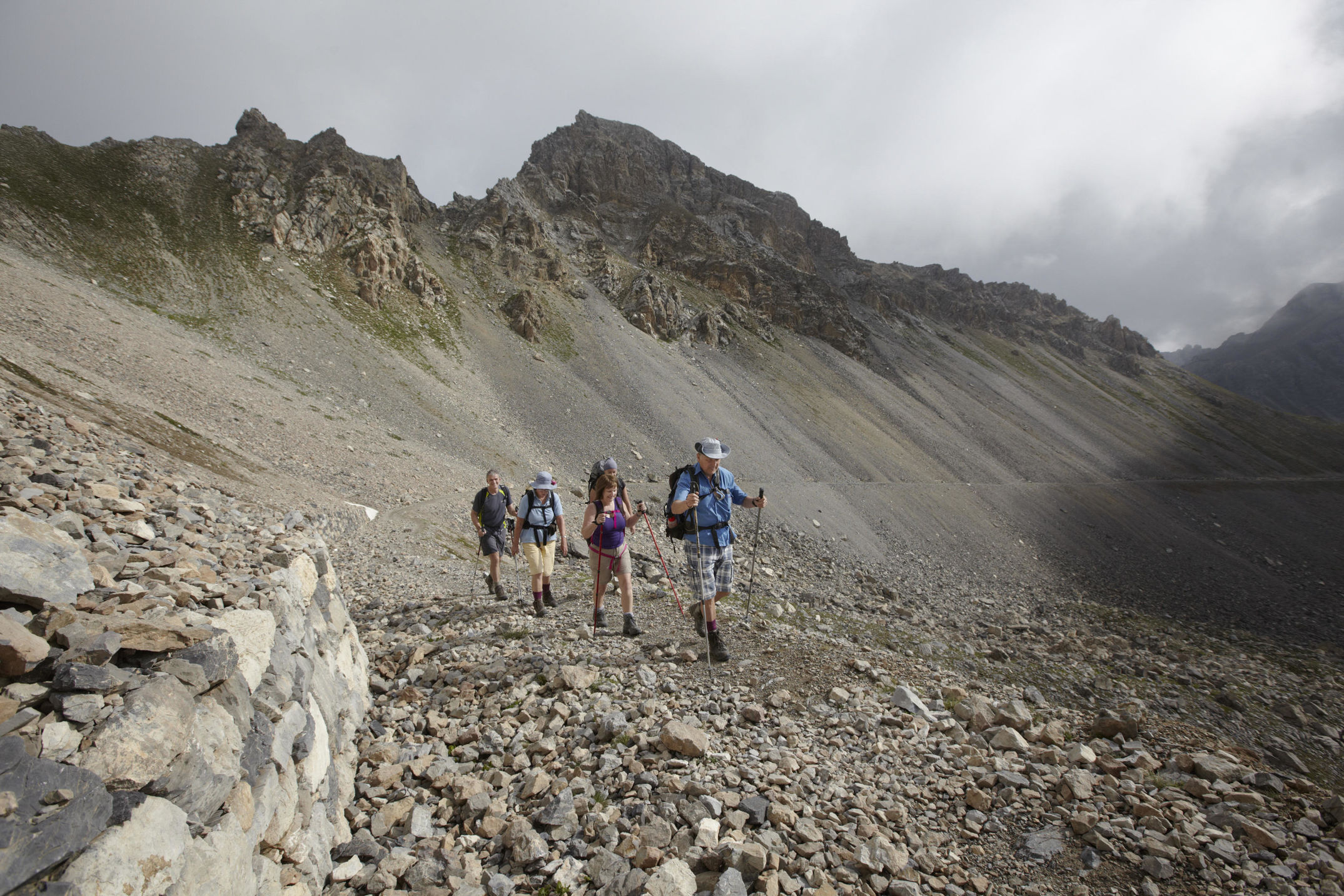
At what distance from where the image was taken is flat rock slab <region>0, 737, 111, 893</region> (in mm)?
1775

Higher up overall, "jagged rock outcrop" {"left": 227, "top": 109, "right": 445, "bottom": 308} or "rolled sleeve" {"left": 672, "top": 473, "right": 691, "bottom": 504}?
"jagged rock outcrop" {"left": 227, "top": 109, "right": 445, "bottom": 308}

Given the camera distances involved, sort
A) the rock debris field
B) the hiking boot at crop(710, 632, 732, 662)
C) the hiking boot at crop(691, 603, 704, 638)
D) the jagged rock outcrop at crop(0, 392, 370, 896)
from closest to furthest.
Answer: the jagged rock outcrop at crop(0, 392, 370, 896) → the rock debris field → the hiking boot at crop(710, 632, 732, 662) → the hiking boot at crop(691, 603, 704, 638)

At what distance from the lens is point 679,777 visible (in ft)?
14.1

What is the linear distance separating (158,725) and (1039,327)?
158986 mm

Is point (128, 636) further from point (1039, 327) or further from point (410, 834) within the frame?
point (1039, 327)

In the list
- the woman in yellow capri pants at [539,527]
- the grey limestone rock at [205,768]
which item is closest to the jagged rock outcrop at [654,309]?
the woman in yellow capri pants at [539,527]

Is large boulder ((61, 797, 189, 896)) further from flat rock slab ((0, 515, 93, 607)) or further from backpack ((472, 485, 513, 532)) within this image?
backpack ((472, 485, 513, 532))

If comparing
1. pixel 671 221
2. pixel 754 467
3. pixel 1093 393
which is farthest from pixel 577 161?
pixel 1093 393

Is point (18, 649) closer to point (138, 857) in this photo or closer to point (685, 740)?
point (138, 857)

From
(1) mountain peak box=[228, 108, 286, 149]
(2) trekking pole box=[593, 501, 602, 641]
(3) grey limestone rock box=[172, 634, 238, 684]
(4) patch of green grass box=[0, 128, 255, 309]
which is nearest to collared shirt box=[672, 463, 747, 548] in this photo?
(2) trekking pole box=[593, 501, 602, 641]

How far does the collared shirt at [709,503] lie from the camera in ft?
23.5

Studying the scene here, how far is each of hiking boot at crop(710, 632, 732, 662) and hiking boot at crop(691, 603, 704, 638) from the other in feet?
1.26

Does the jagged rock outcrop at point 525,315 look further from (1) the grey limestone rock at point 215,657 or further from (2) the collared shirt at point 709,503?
(1) the grey limestone rock at point 215,657

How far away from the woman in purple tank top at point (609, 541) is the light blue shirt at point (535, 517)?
1335mm
